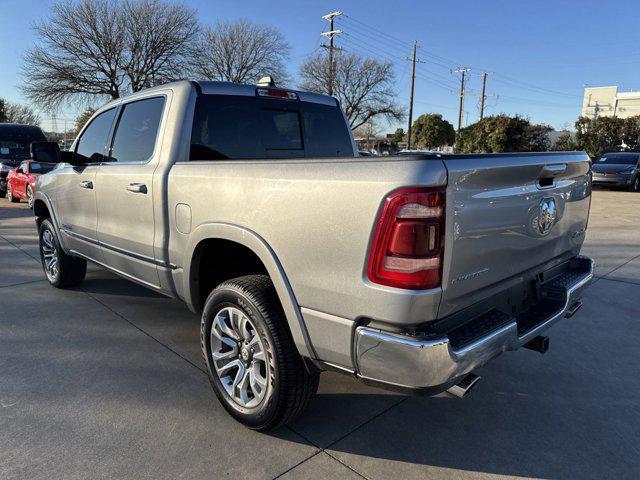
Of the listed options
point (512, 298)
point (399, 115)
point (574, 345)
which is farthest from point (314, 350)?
point (399, 115)

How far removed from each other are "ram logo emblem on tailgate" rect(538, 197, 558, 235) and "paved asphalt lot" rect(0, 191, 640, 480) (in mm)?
1154

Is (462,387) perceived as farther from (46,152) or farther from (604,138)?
(604,138)

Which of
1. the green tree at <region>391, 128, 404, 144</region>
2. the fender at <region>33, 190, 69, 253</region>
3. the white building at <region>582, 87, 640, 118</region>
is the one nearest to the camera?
Answer: the fender at <region>33, 190, 69, 253</region>

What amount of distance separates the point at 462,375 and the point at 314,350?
26.1 inches

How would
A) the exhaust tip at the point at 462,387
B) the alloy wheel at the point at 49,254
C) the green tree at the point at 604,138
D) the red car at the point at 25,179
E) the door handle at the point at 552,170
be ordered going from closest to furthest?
the exhaust tip at the point at 462,387 < the door handle at the point at 552,170 < the alloy wheel at the point at 49,254 < the red car at the point at 25,179 < the green tree at the point at 604,138

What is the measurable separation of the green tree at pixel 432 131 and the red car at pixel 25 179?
55218 mm

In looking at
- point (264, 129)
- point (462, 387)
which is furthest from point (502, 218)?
point (264, 129)

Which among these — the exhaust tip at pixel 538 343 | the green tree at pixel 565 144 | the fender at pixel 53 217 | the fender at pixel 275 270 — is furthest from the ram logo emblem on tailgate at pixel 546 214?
the green tree at pixel 565 144

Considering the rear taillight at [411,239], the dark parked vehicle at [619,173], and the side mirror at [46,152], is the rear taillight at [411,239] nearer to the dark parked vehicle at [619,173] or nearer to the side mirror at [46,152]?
the side mirror at [46,152]

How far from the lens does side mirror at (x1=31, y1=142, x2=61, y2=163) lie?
435 centimetres

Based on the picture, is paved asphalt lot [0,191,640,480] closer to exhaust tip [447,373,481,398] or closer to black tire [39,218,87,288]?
exhaust tip [447,373,481,398]

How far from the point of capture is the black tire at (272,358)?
233cm

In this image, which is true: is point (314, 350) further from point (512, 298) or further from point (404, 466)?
point (512, 298)

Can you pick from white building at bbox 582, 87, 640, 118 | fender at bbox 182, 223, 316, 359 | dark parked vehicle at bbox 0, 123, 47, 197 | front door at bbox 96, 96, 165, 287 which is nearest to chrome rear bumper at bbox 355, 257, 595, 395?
fender at bbox 182, 223, 316, 359
